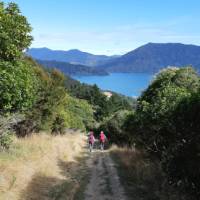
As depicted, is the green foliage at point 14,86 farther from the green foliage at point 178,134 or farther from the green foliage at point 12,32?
the green foliage at point 178,134

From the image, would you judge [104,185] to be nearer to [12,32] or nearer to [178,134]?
[178,134]

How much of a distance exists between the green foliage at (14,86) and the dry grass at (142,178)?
5144mm

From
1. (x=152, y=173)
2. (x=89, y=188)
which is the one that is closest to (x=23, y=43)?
(x=89, y=188)

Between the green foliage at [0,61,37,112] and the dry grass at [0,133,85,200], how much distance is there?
8.02 ft

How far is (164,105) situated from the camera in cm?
1803

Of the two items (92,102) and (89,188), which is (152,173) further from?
(92,102)

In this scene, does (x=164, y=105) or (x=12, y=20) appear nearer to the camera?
(x=12, y=20)

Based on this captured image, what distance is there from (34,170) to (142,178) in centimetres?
447

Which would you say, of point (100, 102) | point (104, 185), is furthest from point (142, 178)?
point (100, 102)

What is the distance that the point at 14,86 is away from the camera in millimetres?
13508

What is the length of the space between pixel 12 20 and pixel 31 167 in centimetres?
669

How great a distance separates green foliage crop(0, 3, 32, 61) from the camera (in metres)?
13.5

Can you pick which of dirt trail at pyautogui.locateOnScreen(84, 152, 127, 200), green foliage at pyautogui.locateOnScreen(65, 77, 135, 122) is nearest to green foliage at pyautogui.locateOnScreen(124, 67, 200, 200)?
dirt trail at pyautogui.locateOnScreen(84, 152, 127, 200)

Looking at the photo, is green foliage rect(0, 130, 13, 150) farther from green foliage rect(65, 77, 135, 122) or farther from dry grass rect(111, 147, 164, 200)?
green foliage rect(65, 77, 135, 122)
